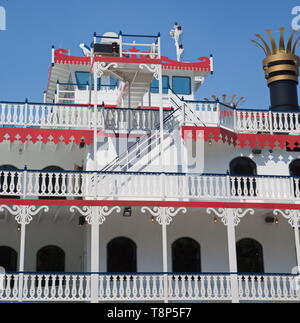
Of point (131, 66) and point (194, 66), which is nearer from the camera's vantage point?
point (131, 66)

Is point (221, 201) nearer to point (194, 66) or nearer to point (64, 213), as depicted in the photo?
point (64, 213)

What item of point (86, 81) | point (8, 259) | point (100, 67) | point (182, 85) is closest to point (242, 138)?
point (100, 67)

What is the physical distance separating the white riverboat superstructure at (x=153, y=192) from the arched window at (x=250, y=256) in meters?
0.04

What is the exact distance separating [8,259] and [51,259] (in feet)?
5.36

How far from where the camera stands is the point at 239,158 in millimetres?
26453

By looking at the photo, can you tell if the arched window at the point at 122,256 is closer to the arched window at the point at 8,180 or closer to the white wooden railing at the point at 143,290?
the white wooden railing at the point at 143,290

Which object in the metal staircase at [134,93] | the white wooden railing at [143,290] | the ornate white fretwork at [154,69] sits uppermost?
the metal staircase at [134,93]

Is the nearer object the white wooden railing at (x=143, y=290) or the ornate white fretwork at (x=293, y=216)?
the white wooden railing at (x=143, y=290)

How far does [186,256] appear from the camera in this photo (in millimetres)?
25203

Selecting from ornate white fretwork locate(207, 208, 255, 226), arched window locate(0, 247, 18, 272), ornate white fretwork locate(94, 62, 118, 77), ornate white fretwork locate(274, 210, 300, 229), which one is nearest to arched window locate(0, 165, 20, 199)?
arched window locate(0, 247, 18, 272)

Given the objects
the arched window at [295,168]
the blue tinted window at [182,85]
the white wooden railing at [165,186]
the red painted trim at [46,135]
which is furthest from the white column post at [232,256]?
the blue tinted window at [182,85]

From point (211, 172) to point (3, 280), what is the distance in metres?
8.99

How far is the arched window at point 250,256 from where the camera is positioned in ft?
83.2
